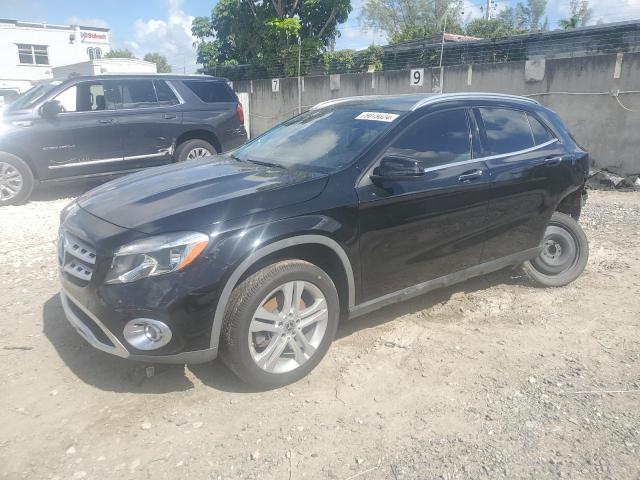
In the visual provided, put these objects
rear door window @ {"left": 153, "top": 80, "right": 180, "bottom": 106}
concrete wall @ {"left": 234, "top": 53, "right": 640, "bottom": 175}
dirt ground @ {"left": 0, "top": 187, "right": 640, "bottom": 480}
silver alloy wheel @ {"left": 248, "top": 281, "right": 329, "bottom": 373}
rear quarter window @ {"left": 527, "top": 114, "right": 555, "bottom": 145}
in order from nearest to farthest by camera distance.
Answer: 1. dirt ground @ {"left": 0, "top": 187, "right": 640, "bottom": 480}
2. silver alloy wheel @ {"left": 248, "top": 281, "right": 329, "bottom": 373}
3. rear quarter window @ {"left": 527, "top": 114, "right": 555, "bottom": 145}
4. rear door window @ {"left": 153, "top": 80, "right": 180, "bottom": 106}
5. concrete wall @ {"left": 234, "top": 53, "right": 640, "bottom": 175}

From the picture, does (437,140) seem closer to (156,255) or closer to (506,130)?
(506,130)

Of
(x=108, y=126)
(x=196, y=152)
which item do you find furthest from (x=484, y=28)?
(x=108, y=126)

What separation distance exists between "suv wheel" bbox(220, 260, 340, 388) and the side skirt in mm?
283

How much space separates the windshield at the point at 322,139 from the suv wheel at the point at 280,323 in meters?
0.80

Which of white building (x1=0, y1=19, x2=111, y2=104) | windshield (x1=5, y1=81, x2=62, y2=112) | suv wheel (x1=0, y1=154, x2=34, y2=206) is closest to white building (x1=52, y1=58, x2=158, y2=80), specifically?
white building (x1=0, y1=19, x2=111, y2=104)

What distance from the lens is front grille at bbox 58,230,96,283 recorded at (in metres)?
2.86

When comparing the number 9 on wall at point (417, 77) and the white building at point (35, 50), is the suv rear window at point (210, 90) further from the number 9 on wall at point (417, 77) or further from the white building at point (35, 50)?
the white building at point (35, 50)

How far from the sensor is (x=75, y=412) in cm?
288

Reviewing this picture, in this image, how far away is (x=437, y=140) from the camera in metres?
3.71

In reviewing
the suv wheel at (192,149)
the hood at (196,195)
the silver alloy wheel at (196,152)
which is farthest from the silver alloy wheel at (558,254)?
the silver alloy wheel at (196,152)

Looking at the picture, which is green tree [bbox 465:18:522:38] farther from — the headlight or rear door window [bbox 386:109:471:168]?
the headlight

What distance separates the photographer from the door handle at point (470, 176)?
3.72 m

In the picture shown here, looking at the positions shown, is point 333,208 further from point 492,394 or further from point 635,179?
point 635,179

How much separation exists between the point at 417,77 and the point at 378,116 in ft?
31.0
